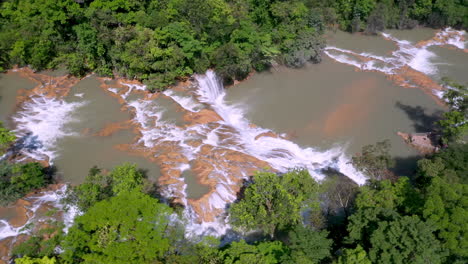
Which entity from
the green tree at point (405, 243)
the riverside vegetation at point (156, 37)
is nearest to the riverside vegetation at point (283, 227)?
the green tree at point (405, 243)

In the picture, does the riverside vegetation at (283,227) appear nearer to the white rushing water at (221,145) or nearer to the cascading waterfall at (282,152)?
the white rushing water at (221,145)

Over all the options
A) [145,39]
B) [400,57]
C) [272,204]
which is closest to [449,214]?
[272,204]

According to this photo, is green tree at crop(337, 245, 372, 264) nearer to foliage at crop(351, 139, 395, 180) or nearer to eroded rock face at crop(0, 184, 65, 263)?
foliage at crop(351, 139, 395, 180)

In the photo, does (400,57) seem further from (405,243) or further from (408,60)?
(405,243)

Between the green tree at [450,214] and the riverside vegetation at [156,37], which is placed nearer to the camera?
the green tree at [450,214]

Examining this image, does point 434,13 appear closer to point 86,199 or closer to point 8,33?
point 86,199

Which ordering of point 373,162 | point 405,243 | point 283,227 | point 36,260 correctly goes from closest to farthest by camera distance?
1. point 405,243
2. point 36,260
3. point 283,227
4. point 373,162
